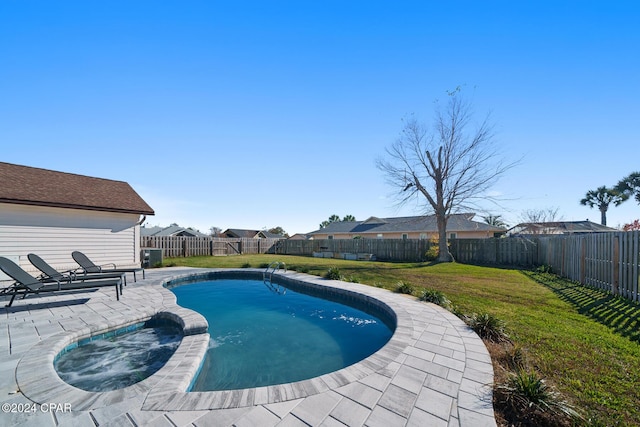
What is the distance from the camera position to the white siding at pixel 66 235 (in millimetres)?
8883

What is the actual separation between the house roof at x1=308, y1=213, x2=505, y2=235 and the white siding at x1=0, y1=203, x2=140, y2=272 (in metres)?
18.6

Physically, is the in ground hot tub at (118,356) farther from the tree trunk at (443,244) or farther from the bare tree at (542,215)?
the bare tree at (542,215)

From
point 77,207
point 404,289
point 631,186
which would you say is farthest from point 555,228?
point 77,207

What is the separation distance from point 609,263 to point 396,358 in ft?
24.5

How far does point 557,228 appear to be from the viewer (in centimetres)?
2530

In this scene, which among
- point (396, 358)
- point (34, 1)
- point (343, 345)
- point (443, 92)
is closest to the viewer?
point (396, 358)

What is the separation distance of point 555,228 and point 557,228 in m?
0.56

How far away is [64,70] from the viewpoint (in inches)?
315

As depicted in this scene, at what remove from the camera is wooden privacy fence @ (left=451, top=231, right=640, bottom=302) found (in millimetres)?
6152

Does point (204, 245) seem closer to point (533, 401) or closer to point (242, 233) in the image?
point (533, 401)

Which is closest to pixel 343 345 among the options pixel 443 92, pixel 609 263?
pixel 609 263

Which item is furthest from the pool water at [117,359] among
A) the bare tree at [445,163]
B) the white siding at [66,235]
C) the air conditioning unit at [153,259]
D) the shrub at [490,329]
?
the bare tree at [445,163]

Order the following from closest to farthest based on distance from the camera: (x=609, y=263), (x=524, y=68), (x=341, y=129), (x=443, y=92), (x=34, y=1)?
(x=34, y=1) → (x=609, y=263) → (x=524, y=68) → (x=341, y=129) → (x=443, y=92)

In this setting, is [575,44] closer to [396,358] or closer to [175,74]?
[396,358]
